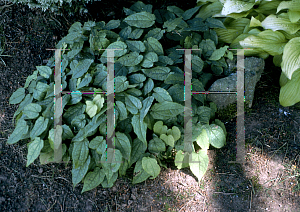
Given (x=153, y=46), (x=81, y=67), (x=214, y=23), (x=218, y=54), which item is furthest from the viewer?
(x=214, y=23)

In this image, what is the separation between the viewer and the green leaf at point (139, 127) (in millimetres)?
1911

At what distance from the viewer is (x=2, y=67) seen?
2809mm

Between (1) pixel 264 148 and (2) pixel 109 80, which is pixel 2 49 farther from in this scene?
(1) pixel 264 148

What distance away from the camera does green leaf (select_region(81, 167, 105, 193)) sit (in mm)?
1977

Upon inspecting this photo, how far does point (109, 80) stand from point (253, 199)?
1675 millimetres

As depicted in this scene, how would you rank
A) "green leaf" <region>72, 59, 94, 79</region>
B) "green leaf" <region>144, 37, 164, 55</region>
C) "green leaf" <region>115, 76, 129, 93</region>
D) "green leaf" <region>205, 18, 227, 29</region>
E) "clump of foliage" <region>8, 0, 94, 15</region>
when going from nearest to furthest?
"green leaf" <region>115, 76, 129, 93</region> < "green leaf" <region>72, 59, 94, 79</region> < "green leaf" <region>144, 37, 164, 55</region> < "green leaf" <region>205, 18, 227, 29</region> < "clump of foliage" <region>8, 0, 94, 15</region>

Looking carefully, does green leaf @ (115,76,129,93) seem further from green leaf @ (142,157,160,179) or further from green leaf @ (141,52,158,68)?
green leaf @ (142,157,160,179)

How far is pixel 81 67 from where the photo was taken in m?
2.14

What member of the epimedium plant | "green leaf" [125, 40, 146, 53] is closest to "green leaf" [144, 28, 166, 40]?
the epimedium plant

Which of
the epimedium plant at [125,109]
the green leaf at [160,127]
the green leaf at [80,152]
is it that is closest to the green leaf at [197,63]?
the epimedium plant at [125,109]

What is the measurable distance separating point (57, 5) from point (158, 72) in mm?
1602

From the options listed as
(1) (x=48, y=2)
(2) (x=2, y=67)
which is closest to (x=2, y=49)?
(2) (x=2, y=67)

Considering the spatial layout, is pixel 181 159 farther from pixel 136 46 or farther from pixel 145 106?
pixel 136 46

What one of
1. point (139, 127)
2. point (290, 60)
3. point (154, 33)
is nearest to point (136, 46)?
point (154, 33)
